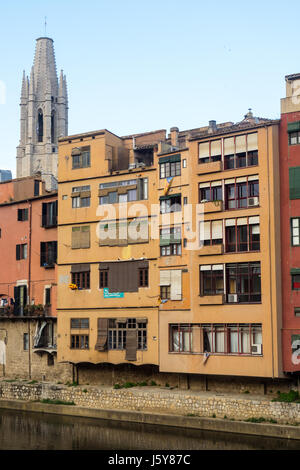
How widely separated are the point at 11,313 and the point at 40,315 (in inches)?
120

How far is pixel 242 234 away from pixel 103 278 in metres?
10.1

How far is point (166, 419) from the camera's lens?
3572 centimetres

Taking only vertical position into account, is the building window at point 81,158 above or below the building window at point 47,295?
above

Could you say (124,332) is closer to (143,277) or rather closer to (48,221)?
(143,277)

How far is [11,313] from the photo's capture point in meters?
47.6

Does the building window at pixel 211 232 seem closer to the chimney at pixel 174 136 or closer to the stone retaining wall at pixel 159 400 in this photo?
the chimney at pixel 174 136

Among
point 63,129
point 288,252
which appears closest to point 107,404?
point 288,252

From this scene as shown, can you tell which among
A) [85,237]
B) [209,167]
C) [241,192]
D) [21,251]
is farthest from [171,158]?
[21,251]

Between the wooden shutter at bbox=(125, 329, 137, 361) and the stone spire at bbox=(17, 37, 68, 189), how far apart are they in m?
94.0

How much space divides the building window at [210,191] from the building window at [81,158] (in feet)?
29.0

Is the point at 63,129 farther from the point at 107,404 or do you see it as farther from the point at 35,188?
the point at 107,404

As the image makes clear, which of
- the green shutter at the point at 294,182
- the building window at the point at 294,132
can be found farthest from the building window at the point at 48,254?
the building window at the point at 294,132

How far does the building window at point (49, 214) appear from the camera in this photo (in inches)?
1847

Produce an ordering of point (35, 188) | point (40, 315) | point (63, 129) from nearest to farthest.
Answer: point (40, 315)
point (35, 188)
point (63, 129)
